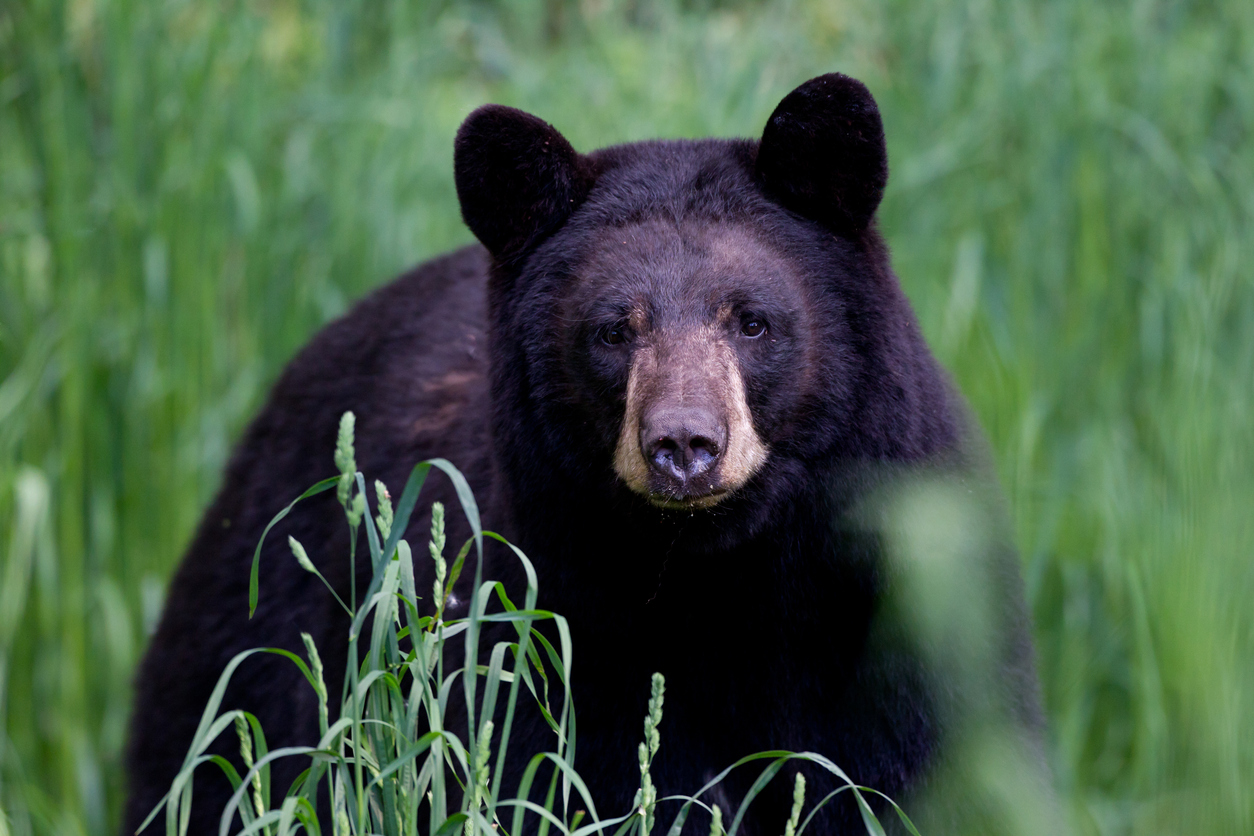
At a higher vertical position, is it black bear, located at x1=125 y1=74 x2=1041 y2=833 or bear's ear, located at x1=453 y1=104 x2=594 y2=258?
bear's ear, located at x1=453 y1=104 x2=594 y2=258

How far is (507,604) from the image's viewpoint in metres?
1.98

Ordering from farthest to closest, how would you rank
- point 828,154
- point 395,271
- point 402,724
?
point 395,271
point 828,154
point 402,724

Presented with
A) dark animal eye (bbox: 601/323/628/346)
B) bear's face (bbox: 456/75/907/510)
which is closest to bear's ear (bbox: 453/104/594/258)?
bear's face (bbox: 456/75/907/510)

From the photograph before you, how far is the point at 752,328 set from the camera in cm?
251

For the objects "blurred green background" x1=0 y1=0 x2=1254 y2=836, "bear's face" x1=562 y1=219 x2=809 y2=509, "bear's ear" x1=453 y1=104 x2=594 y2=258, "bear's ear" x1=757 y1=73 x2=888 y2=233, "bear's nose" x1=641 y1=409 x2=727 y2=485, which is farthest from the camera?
"blurred green background" x1=0 y1=0 x2=1254 y2=836

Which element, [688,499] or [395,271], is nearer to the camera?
[688,499]

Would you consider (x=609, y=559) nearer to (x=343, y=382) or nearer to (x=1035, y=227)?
(x=343, y=382)

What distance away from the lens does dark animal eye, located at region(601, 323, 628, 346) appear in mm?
2506

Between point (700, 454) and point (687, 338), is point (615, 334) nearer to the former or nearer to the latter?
point (687, 338)

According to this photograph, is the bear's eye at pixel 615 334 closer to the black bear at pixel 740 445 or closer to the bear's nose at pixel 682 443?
the black bear at pixel 740 445

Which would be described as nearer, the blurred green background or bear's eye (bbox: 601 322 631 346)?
bear's eye (bbox: 601 322 631 346)

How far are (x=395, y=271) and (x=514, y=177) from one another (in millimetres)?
2054

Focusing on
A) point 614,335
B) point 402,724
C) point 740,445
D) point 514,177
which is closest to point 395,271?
point 514,177

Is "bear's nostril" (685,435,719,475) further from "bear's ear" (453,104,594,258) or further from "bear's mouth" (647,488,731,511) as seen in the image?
"bear's ear" (453,104,594,258)
